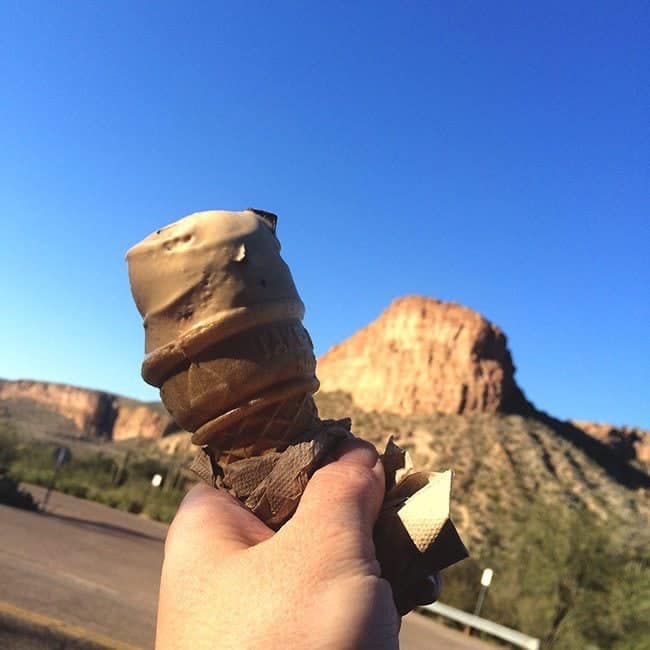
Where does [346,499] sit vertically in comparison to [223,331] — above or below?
below

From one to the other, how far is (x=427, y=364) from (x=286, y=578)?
2892 inches

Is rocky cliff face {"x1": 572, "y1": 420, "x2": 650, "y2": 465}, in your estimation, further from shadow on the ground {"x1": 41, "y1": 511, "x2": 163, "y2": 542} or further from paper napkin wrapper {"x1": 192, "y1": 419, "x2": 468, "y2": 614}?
paper napkin wrapper {"x1": 192, "y1": 419, "x2": 468, "y2": 614}

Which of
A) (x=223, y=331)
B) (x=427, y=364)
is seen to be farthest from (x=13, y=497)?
(x=427, y=364)

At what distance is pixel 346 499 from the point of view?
158 centimetres

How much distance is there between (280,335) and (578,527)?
16462 millimetres

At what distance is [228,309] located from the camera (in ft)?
5.94

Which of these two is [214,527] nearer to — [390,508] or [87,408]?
[390,508]

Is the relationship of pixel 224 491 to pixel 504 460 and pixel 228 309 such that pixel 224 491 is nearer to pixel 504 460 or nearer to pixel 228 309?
pixel 228 309

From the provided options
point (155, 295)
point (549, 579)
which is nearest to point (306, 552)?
point (155, 295)

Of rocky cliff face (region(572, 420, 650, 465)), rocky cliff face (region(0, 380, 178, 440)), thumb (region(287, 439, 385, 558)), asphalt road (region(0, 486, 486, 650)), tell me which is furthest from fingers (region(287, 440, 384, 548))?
rocky cliff face (region(0, 380, 178, 440))

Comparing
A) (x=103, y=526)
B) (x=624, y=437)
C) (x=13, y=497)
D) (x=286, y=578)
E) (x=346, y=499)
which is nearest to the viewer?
(x=286, y=578)

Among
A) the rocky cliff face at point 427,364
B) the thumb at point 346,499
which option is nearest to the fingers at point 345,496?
the thumb at point 346,499

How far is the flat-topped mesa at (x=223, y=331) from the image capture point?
70.8 inches

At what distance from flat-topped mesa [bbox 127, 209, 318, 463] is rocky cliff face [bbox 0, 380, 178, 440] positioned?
320ft
